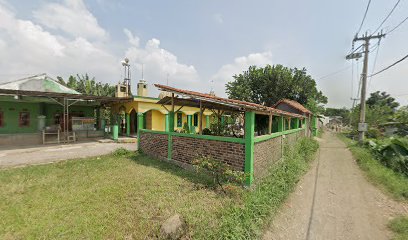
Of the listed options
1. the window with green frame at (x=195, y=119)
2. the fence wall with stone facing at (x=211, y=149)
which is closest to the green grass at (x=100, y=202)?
the fence wall with stone facing at (x=211, y=149)

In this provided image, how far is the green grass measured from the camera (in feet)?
10.9

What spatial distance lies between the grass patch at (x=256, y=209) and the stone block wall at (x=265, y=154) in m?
0.31

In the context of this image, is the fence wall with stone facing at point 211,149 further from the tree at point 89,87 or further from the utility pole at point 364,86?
the tree at point 89,87

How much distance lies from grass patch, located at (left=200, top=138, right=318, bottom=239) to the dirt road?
244 mm

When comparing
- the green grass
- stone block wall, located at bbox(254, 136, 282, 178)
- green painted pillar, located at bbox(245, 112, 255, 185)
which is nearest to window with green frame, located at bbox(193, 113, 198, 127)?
stone block wall, located at bbox(254, 136, 282, 178)

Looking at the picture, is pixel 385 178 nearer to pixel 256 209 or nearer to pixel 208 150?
pixel 256 209

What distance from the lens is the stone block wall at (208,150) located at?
5359 millimetres

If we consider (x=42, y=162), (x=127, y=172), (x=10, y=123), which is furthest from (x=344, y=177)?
(x=10, y=123)

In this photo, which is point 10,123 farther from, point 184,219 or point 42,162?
point 184,219

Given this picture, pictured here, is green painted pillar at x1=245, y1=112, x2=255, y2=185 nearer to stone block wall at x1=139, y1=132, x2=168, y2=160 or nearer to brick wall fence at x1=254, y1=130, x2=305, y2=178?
brick wall fence at x1=254, y1=130, x2=305, y2=178

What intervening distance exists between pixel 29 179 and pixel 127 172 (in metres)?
2.77

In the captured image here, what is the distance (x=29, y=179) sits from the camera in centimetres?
561

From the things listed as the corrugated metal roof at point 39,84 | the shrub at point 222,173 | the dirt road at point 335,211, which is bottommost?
the dirt road at point 335,211

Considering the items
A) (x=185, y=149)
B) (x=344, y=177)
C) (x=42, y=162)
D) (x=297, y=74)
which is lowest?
(x=344, y=177)
